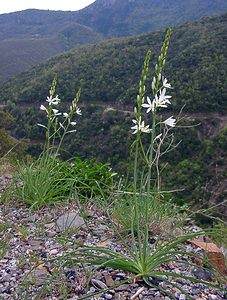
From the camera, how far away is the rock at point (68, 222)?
11.3 feet

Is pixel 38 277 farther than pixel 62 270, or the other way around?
pixel 62 270

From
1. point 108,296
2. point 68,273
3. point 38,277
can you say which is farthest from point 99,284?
point 38,277

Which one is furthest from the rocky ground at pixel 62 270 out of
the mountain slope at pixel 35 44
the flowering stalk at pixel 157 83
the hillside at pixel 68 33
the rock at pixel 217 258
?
the hillside at pixel 68 33

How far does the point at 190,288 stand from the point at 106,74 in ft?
152

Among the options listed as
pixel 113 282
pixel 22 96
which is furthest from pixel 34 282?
pixel 22 96

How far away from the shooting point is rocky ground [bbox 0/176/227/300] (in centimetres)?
246

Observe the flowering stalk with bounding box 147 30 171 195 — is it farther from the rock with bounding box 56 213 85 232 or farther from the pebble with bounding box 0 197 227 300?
the rock with bounding box 56 213 85 232

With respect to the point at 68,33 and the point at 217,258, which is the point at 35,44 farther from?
the point at 217,258

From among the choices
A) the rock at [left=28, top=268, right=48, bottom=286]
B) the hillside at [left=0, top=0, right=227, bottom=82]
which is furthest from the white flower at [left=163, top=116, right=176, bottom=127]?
the hillside at [left=0, top=0, right=227, bottom=82]

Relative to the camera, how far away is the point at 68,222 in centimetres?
359

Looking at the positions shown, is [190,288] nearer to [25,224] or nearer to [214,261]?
[214,261]

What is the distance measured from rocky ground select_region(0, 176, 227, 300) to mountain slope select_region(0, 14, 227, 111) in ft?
96.6

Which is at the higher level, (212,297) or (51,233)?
(51,233)

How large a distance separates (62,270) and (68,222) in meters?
0.90
